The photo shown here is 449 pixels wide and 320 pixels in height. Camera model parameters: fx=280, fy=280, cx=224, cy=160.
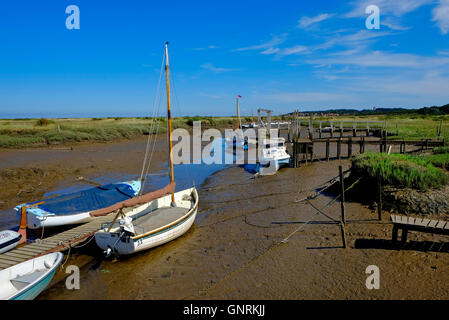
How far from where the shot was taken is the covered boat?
12.1m

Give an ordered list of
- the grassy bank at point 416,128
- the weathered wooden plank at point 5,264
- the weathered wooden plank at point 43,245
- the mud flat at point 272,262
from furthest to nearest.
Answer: the grassy bank at point 416,128, the weathered wooden plank at point 43,245, the weathered wooden plank at point 5,264, the mud flat at point 272,262

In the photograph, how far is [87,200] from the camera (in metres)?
13.9

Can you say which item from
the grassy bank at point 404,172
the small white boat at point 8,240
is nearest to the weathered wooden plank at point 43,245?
the small white boat at point 8,240

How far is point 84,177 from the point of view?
23000 mm

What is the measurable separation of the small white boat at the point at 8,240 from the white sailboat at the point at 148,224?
11.3 ft

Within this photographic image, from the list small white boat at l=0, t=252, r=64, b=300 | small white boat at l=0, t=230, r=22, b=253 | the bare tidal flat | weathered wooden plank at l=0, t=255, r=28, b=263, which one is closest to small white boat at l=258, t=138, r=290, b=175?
the bare tidal flat

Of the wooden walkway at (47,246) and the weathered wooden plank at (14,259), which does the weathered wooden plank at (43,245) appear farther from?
the weathered wooden plank at (14,259)

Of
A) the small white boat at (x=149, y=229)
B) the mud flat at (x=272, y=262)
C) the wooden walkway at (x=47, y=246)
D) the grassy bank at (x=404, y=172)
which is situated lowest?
the mud flat at (x=272, y=262)

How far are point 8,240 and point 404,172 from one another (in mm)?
17630

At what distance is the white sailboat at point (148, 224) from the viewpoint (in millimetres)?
9992

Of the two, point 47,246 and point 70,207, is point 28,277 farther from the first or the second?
point 70,207

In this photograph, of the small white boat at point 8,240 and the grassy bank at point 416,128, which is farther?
the grassy bank at point 416,128
